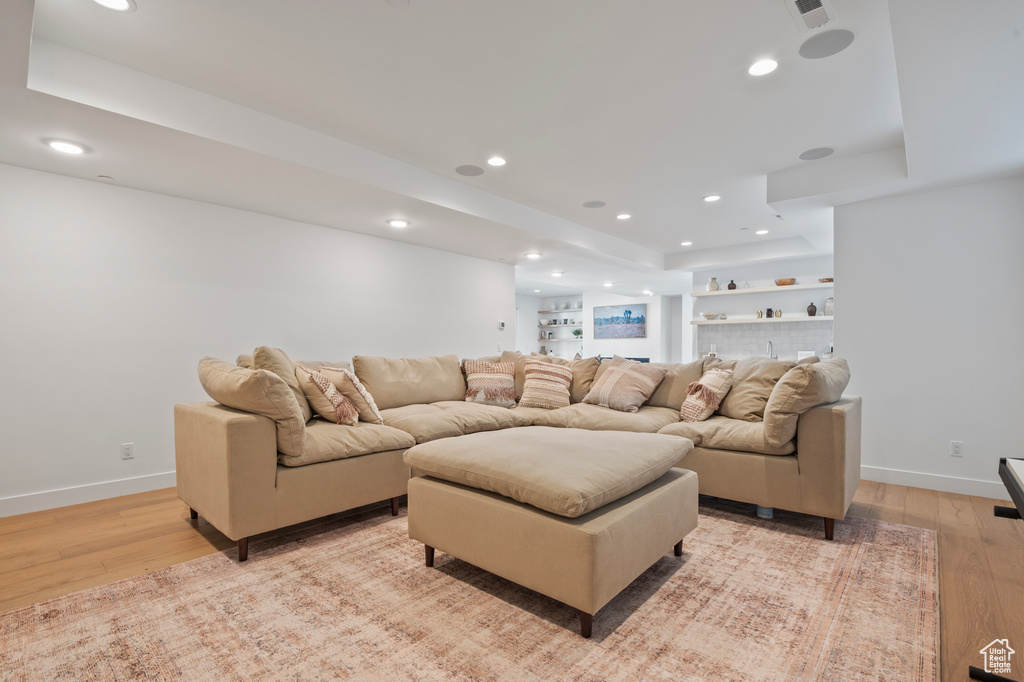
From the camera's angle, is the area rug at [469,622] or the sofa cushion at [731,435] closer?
the area rug at [469,622]

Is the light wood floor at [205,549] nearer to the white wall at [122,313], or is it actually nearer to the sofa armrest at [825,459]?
the white wall at [122,313]

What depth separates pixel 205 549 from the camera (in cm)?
247

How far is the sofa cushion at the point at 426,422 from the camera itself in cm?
319

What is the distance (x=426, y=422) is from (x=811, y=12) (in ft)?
9.67

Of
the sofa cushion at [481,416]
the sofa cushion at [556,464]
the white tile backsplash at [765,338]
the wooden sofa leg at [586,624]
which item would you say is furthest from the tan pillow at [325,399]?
the white tile backsplash at [765,338]

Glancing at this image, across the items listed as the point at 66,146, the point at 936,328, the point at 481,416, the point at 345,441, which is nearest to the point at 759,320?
the point at 936,328

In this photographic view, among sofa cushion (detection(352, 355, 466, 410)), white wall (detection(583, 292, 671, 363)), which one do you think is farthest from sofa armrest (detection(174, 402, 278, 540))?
white wall (detection(583, 292, 671, 363))

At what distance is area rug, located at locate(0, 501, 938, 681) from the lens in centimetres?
154

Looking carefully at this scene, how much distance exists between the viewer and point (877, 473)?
152 inches

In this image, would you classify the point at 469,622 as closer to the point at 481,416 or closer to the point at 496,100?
the point at 481,416

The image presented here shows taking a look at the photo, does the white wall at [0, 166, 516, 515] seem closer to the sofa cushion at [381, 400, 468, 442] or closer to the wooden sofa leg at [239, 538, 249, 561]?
the sofa cushion at [381, 400, 468, 442]

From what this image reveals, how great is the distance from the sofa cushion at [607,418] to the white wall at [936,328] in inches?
68.3

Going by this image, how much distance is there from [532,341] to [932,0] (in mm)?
11371

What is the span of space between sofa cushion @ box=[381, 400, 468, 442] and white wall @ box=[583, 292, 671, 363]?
330 inches
